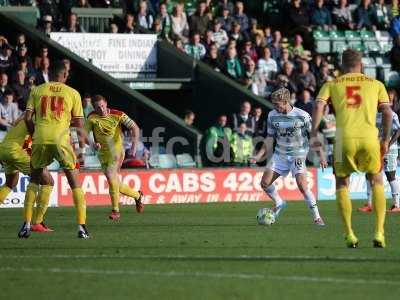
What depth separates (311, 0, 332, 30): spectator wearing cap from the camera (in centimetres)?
3375

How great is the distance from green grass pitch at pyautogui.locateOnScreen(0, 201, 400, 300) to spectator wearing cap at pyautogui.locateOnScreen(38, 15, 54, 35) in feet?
36.9

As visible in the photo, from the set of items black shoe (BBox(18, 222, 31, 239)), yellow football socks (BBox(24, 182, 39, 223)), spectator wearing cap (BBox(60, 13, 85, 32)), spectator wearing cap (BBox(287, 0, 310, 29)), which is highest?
yellow football socks (BBox(24, 182, 39, 223))

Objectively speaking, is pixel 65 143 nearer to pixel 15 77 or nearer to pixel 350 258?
pixel 350 258

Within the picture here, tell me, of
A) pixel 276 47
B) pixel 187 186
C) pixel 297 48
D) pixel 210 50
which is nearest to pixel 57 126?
pixel 187 186

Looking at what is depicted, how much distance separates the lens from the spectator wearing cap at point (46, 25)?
29109 mm

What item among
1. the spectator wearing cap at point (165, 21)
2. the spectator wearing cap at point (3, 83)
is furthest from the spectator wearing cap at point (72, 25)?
the spectator wearing cap at point (3, 83)

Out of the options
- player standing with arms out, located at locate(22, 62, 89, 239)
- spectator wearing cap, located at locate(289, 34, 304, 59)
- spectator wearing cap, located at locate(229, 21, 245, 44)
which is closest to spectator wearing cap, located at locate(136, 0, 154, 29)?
spectator wearing cap, located at locate(229, 21, 245, 44)

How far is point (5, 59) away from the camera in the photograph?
89.3 ft

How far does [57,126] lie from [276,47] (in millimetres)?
16836

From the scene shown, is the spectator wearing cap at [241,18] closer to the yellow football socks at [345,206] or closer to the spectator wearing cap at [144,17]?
the spectator wearing cap at [144,17]

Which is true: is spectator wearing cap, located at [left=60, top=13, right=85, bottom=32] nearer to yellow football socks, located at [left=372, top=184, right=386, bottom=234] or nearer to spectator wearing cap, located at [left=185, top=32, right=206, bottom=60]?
spectator wearing cap, located at [left=185, top=32, right=206, bottom=60]

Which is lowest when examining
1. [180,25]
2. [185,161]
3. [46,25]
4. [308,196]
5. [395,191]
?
[185,161]

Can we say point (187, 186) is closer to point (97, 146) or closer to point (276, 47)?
point (276, 47)

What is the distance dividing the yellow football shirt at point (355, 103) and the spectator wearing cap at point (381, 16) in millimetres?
21975
